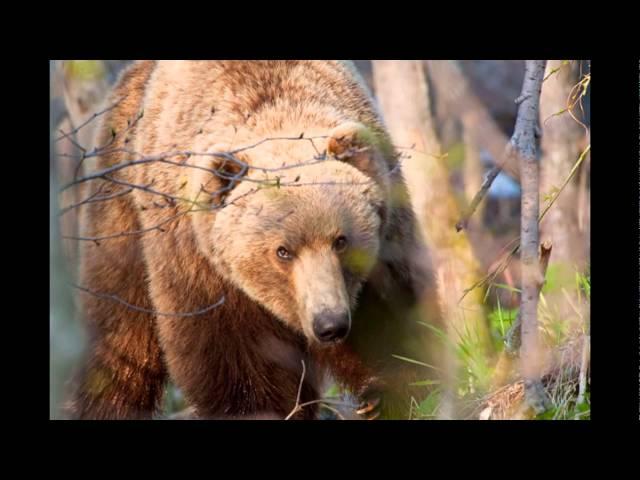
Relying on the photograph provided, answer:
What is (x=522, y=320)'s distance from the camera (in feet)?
14.9

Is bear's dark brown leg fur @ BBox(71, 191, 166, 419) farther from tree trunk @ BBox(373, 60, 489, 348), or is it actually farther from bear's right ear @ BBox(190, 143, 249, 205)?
tree trunk @ BBox(373, 60, 489, 348)

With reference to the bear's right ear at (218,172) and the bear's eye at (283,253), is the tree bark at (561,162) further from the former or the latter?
the bear's right ear at (218,172)

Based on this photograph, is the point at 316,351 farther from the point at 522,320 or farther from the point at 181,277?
the point at 522,320

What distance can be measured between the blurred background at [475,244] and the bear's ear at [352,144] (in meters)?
0.39

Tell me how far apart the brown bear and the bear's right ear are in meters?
0.01

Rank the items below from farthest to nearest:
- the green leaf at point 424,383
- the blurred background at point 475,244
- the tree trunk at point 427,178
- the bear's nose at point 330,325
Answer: the tree trunk at point 427,178 < the green leaf at point 424,383 < the blurred background at point 475,244 < the bear's nose at point 330,325

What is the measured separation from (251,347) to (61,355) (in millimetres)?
1614

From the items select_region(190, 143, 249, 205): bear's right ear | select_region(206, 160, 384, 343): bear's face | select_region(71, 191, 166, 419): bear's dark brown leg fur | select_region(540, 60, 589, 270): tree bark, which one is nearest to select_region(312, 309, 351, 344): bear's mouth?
select_region(206, 160, 384, 343): bear's face

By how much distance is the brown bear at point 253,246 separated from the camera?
185 inches

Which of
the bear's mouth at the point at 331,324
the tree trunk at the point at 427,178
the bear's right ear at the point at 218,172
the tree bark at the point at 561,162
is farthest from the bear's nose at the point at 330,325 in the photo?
the tree bark at the point at 561,162

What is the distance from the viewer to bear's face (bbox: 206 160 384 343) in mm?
4594

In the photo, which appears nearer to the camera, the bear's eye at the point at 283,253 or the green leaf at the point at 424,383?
the bear's eye at the point at 283,253

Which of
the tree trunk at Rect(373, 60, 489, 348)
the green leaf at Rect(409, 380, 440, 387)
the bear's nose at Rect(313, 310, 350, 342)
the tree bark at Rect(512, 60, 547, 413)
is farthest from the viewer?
the tree trunk at Rect(373, 60, 489, 348)

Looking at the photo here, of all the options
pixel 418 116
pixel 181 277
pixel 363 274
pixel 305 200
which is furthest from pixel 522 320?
pixel 418 116
